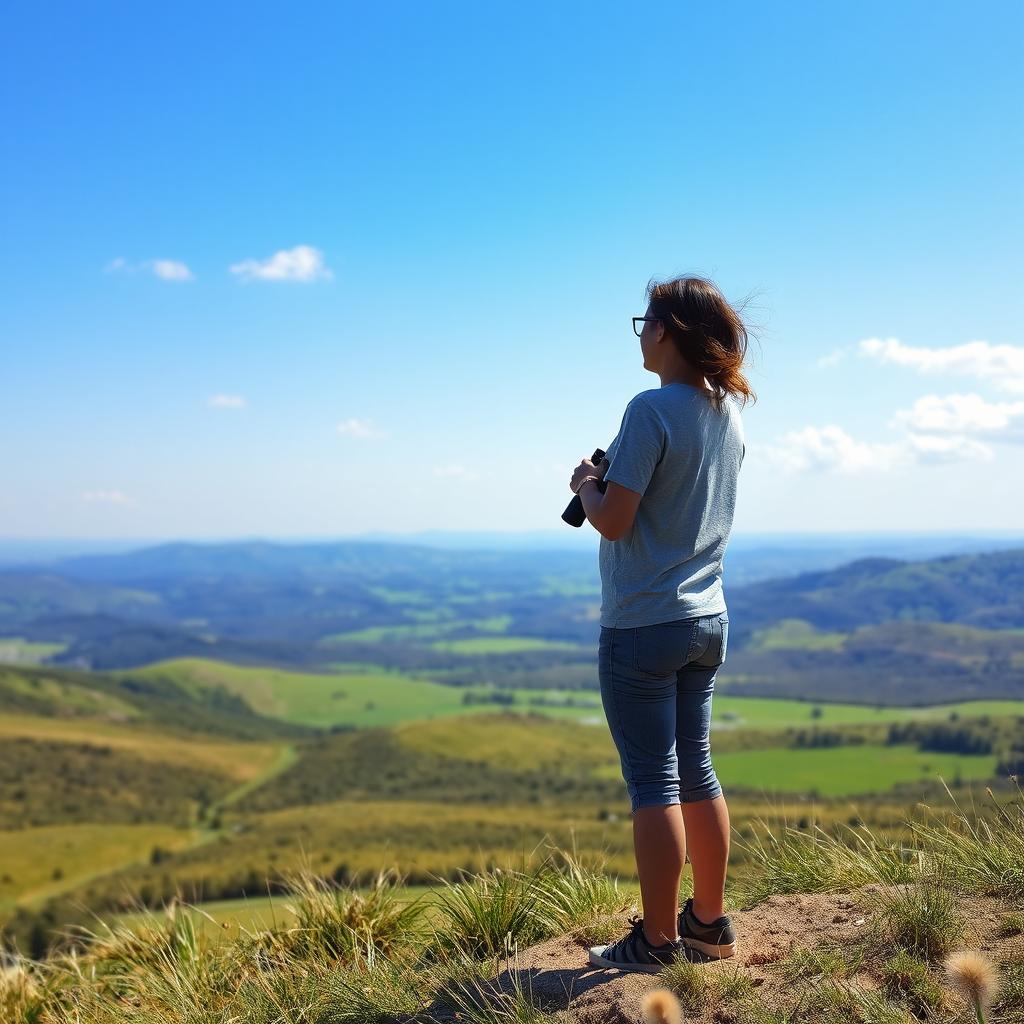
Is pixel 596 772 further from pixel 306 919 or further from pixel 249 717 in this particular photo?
pixel 306 919

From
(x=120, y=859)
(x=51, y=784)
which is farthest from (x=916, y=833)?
(x=51, y=784)

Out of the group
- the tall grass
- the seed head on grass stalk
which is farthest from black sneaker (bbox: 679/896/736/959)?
the seed head on grass stalk

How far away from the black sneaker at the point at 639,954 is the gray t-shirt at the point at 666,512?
1.17m

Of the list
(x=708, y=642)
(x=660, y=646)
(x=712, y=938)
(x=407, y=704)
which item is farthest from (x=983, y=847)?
(x=407, y=704)

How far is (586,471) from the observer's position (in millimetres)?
3322

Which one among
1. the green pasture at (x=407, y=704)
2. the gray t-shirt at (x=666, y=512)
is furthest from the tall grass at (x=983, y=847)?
the green pasture at (x=407, y=704)

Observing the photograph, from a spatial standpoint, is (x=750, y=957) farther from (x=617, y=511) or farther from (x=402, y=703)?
(x=402, y=703)

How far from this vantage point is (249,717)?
5527 inches

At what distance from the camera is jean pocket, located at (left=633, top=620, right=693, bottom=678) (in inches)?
123

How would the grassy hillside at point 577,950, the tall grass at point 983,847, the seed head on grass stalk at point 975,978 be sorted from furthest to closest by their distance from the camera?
the tall grass at point 983,847 → the grassy hillside at point 577,950 → the seed head on grass stalk at point 975,978

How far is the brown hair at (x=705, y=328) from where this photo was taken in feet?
10.7

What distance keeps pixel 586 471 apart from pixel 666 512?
0.34m

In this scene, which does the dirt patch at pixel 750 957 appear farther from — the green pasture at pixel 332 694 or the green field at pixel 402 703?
the green pasture at pixel 332 694

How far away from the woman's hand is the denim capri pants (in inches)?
21.7
